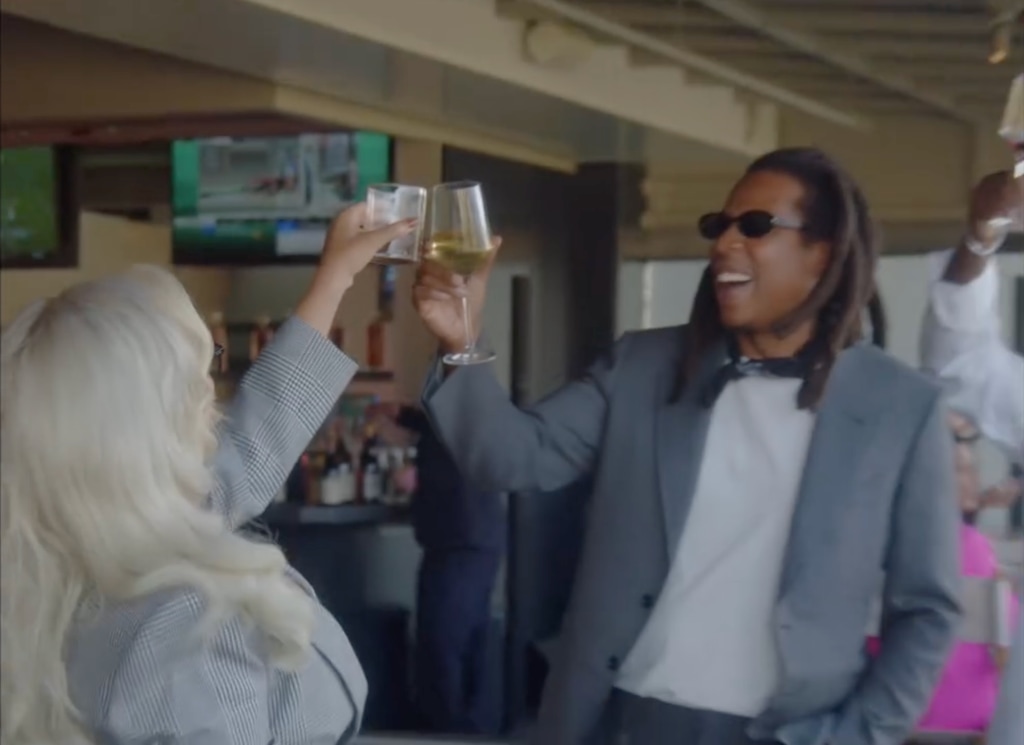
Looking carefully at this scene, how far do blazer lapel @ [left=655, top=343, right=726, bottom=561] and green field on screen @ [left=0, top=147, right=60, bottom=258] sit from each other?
Answer: 358 cm

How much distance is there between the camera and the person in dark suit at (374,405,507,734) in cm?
478

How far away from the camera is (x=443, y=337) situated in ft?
6.81

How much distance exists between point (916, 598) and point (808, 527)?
0.19 meters

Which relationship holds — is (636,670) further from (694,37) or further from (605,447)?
(694,37)

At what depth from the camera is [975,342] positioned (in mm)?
2461

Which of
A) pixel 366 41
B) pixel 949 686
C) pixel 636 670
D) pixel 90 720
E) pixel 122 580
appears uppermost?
pixel 366 41

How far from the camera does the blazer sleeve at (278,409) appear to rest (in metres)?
1.85

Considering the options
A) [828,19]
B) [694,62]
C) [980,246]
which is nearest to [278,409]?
[980,246]

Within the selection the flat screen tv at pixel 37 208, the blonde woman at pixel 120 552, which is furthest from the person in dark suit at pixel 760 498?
the flat screen tv at pixel 37 208

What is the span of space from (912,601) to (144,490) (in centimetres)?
110

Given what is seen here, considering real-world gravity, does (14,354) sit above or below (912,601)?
above

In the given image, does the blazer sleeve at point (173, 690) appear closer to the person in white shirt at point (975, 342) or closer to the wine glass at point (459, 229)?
the wine glass at point (459, 229)

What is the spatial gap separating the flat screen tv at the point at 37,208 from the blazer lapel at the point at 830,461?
368cm

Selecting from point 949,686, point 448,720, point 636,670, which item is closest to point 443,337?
point 636,670
